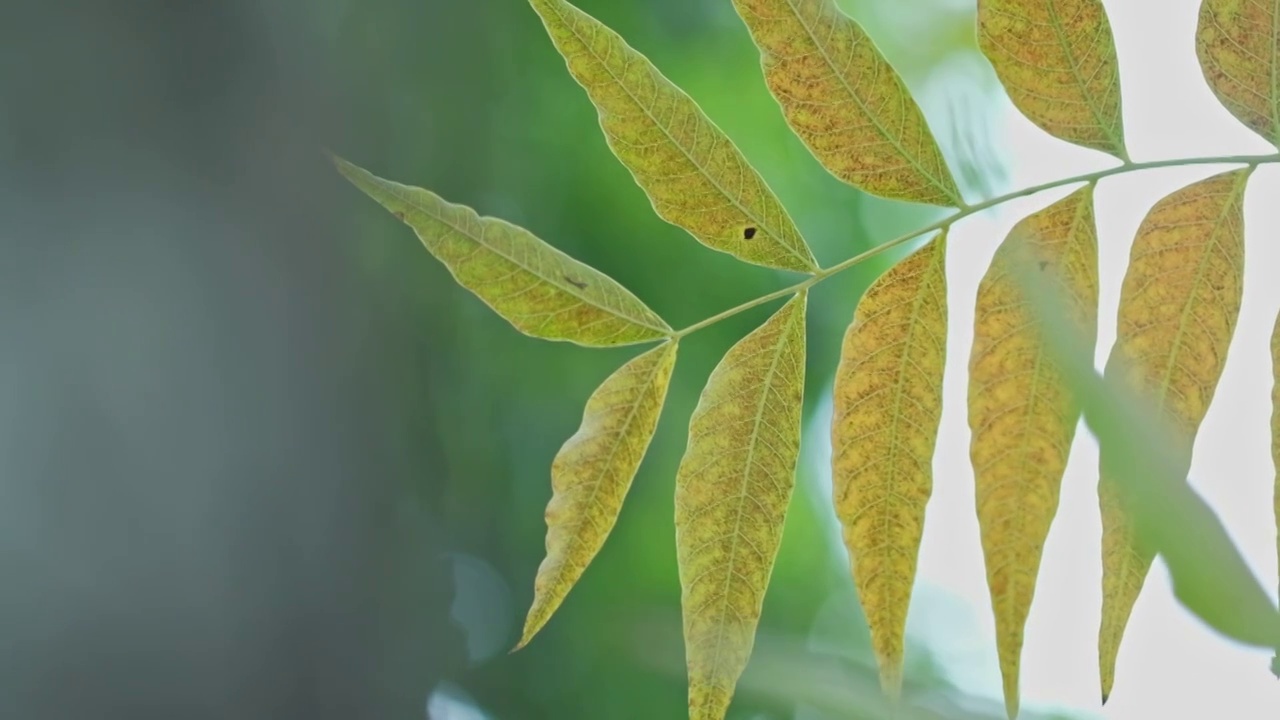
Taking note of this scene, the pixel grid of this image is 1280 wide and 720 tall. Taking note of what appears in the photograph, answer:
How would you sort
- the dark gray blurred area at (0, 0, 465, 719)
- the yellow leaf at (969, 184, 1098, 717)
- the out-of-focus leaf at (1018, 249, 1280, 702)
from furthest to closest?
1. the dark gray blurred area at (0, 0, 465, 719)
2. the yellow leaf at (969, 184, 1098, 717)
3. the out-of-focus leaf at (1018, 249, 1280, 702)

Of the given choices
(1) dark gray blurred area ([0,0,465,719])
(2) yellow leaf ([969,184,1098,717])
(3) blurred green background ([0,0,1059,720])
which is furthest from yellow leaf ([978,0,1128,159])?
(1) dark gray blurred area ([0,0,465,719])

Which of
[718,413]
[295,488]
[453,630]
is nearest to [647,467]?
[453,630]

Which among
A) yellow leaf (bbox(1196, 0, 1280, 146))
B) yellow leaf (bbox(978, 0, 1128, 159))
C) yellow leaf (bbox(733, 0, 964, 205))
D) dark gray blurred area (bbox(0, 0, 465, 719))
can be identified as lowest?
dark gray blurred area (bbox(0, 0, 465, 719))

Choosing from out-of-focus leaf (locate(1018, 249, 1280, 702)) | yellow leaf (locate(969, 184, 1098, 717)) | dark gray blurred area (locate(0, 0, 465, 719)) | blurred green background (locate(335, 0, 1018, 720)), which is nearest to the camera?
out-of-focus leaf (locate(1018, 249, 1280, 702))

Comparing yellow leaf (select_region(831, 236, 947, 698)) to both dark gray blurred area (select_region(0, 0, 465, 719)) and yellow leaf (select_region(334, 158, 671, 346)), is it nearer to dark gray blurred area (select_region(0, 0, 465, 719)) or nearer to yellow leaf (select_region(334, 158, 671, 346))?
Answer: yellow leaf (select_region(334, 158, 671, 346))

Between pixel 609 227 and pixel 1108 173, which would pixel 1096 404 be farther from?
pixel 609 227

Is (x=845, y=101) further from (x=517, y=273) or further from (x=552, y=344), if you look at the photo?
(x=552, y=344)

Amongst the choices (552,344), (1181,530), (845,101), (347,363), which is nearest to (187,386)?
(347,363)

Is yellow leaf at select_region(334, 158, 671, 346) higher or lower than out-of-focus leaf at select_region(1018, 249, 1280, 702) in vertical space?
higher
